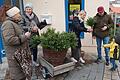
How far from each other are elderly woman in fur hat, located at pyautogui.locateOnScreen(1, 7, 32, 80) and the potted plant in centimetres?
122

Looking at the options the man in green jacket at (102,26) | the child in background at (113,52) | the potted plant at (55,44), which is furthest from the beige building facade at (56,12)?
the potted plant at (55,44)

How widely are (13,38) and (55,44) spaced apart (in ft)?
5.29

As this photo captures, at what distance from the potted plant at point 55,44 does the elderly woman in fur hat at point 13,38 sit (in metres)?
1.22

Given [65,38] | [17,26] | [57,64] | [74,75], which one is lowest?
[74,75]

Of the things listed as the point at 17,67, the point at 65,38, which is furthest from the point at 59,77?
the point at 17,67

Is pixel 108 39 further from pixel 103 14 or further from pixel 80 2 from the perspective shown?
pixel 80 2

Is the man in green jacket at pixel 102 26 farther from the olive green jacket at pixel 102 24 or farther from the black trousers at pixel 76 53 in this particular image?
the black trousers at pixel 76 53

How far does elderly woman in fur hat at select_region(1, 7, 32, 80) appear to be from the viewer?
13.8ft

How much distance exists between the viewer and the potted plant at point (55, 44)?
5.66 m

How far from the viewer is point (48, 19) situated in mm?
8727

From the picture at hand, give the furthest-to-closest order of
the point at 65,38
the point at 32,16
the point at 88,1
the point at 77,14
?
the point at 88,1 → the point at 77,14 → the point at 32,16 → the point at 65,38

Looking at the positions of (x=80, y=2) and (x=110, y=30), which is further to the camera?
(x=80, y=2)

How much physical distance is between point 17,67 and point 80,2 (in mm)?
4879

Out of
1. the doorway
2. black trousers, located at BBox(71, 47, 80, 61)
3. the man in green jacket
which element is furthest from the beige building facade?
black trousers, located at BBox(71, 47, 80, 61)
